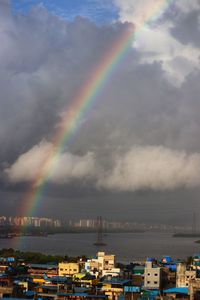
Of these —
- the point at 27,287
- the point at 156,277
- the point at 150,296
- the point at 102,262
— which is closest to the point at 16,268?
the point at 102,262

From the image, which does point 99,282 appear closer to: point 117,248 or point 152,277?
point 152,277

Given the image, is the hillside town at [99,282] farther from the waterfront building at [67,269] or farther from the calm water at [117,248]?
the calm water at [117,248]

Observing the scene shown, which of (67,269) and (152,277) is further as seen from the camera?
(67,269)

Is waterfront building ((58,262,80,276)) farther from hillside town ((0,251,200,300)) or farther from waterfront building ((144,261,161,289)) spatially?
waterfront building ((144,261,161,289))

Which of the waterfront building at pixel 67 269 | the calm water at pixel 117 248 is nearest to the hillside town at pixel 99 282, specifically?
the waterfront building at pixel 67 269

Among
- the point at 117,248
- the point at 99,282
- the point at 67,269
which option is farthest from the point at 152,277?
the point at 117,248

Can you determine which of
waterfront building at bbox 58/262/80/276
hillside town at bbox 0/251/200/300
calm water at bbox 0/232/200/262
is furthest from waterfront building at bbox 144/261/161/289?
calm water at bbox 0/232/200/262

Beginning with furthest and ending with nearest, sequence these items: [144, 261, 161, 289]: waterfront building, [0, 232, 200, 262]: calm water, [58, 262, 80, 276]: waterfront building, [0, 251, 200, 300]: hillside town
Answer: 1. [0, 232, 200, 262]: calm water
2. [58, 262, 80, 276]: waterfront building
3. [144, 261, 161, 289]: waterfront building
4. [0, 251, 200, 300]: hillside town

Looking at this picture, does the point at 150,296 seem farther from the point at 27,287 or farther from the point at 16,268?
the point at 16,268

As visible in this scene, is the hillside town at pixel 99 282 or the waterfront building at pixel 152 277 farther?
the waterfront building at pixel 152 277
